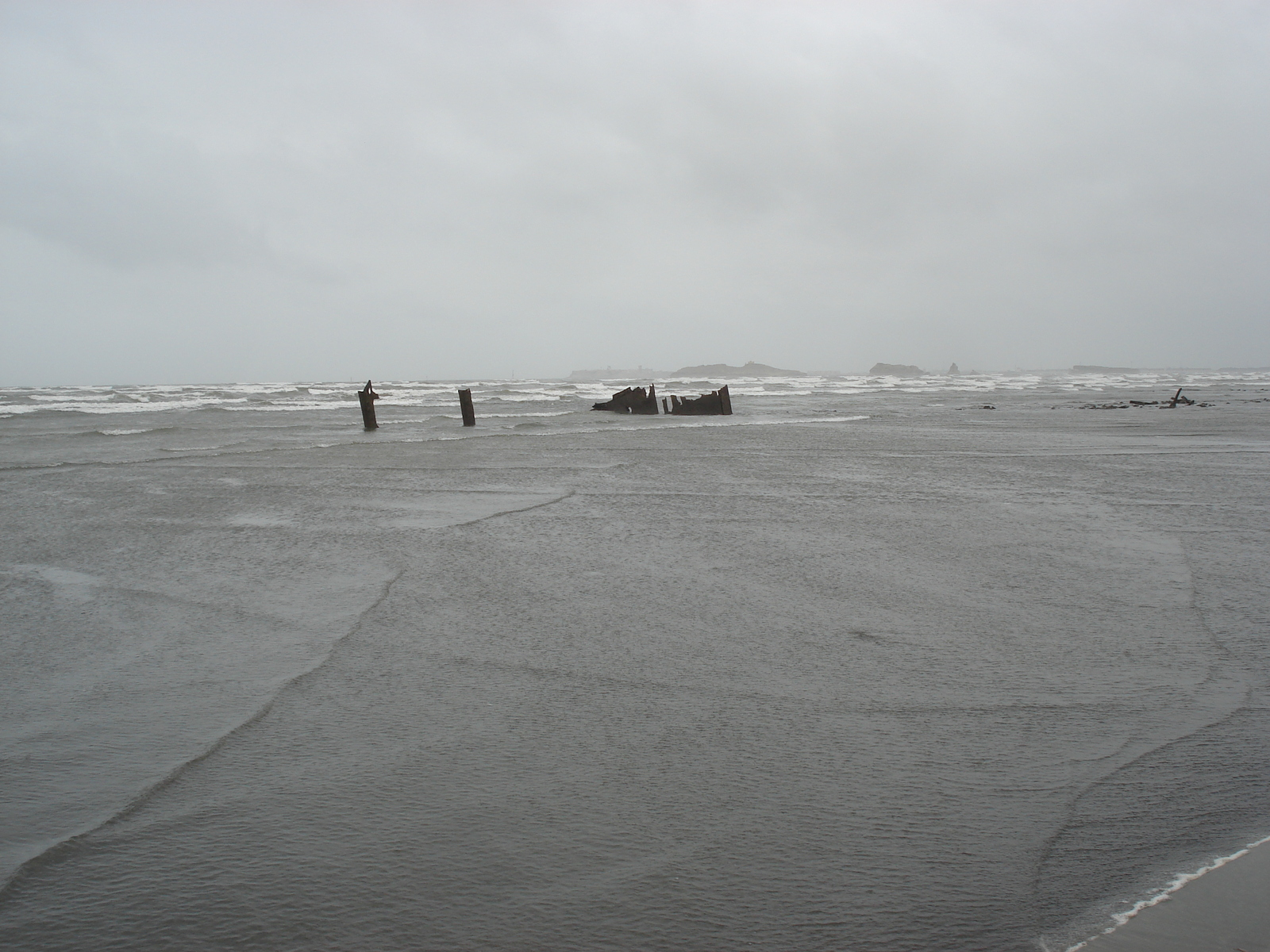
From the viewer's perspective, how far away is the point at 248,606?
458cm

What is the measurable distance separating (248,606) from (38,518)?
4.58 metres

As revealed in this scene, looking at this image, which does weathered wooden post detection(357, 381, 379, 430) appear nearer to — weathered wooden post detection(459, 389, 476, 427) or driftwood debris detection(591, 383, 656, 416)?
weathered wooden post detection(459, 389, 476, 427)

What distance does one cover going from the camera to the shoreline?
1775 mm

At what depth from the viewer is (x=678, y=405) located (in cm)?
2705

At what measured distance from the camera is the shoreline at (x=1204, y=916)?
1775 millimetres

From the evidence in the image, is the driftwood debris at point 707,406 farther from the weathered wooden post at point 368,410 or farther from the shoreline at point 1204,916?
the shoreline at point 1204,916

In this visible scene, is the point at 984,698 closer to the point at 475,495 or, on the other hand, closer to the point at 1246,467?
the point at 475,495

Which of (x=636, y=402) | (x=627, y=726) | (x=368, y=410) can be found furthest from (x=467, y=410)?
(x=627, y=726)

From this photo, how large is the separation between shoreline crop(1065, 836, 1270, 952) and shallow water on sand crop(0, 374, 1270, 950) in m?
0.05

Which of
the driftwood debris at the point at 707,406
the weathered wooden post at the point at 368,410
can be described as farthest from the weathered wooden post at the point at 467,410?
the driftwood debris at the point at 707,406

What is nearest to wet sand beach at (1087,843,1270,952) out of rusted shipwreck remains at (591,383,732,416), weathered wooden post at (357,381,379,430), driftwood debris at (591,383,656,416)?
weathered wooden post at (357,381,379,430)

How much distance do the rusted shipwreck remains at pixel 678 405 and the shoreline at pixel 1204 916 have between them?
960 inches

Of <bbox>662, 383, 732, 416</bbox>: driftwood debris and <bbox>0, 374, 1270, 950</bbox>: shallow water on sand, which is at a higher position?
<bbox>0, 374, 1270, 950</bbox>: shallow water on sand

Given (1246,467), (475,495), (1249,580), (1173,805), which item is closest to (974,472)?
(1246,467)
